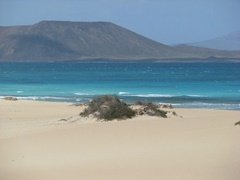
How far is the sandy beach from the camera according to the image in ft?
17.0

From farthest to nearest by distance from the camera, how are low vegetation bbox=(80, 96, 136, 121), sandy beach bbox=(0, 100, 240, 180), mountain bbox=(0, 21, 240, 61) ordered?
mountain bbox=(0, 21, 240, 61) < low vegetation bbox=(80, 96, 136, 121) < sandy beach bbox=(0, 100, 240, 180)

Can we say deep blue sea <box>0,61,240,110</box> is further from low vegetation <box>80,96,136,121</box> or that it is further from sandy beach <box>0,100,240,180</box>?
sandy beach <box>0,100,240,180</box>

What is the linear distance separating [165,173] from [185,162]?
44 cm

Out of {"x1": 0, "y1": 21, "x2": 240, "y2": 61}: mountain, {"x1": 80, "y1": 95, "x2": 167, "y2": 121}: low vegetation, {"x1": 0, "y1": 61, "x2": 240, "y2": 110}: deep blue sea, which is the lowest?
{"x1": 0, "y1": 61, "x2": 240, "y2": 110}: deep blue sea

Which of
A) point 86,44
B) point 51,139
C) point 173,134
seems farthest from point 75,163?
point 86,44

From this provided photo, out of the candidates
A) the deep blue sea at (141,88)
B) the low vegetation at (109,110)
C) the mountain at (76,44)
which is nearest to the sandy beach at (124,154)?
the low vegetation at (109,110)

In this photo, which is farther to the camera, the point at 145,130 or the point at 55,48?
the point at 55,48

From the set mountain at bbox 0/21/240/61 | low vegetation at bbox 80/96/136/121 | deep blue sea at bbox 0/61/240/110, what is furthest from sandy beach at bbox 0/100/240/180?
mountain at bbox 0/21/240/61

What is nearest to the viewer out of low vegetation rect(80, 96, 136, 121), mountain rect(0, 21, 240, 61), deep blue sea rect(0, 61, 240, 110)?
low vegetation rect(80, 96, 136, 121)

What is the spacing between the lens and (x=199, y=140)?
712cm

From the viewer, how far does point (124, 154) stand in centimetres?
639

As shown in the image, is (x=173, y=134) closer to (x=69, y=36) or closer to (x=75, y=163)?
(x=75, y=163)

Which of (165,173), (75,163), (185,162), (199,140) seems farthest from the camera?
(199,140)

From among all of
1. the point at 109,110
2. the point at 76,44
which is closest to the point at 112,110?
the point at 109,110
